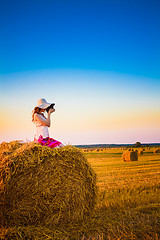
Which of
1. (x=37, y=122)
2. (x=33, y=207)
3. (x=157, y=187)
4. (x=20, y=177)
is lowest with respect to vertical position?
(x=157, y=187)

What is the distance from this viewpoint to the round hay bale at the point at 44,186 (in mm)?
4070

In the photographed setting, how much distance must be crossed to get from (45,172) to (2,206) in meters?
0.97

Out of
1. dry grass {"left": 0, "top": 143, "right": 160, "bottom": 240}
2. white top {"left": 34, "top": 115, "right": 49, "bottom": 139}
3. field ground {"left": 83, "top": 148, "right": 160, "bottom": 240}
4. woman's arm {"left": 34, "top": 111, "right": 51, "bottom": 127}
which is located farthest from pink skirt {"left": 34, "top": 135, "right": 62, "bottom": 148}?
dry grass {"left": 0, "top": 143, "right": 160, "bottom": 240}

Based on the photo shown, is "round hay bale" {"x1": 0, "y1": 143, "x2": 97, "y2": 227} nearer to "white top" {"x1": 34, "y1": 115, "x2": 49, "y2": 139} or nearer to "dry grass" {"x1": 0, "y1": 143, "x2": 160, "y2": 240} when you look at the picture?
"dry grass" {"x1": 0, "y1": 143, "x2": 160, "y2": 240}

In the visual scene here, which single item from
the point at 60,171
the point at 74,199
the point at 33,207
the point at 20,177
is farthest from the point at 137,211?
the point at 20,177

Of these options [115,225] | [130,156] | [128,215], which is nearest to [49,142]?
[115,225]

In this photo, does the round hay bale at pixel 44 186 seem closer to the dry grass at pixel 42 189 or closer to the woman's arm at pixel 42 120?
the dry grass at pixel 42 189

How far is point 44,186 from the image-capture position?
430 centimetres

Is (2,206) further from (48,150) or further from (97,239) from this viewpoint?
(97,239)

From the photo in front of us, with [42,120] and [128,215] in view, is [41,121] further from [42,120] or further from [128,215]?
[128,215]

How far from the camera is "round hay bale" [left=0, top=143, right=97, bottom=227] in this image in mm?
4070

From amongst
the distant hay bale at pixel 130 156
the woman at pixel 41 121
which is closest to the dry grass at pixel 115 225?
the woman at pixel 41 121

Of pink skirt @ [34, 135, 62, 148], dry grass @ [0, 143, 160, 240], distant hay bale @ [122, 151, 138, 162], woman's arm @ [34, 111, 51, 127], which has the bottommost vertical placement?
dry grass @ [0, 143, 160, 240]

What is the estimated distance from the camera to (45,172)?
14.3 feet
